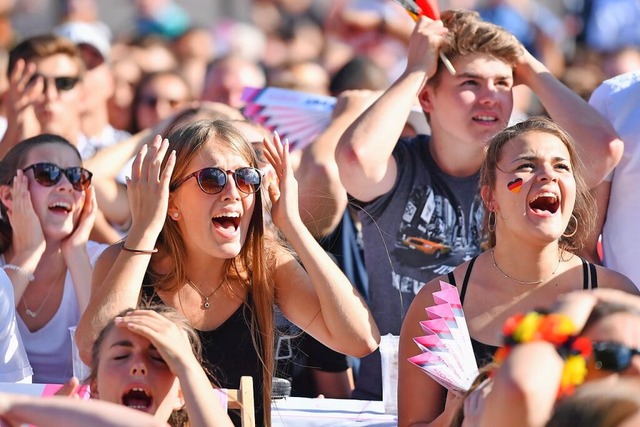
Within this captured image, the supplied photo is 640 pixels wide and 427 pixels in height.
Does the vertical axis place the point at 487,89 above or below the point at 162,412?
above

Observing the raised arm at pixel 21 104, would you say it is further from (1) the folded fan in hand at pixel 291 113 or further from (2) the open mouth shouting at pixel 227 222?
(2) the open mouth shouting at pixel 227 222

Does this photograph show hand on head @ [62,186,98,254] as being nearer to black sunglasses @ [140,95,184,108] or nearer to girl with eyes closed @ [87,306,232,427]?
girl with eyes closed @ [87,306,232,427]

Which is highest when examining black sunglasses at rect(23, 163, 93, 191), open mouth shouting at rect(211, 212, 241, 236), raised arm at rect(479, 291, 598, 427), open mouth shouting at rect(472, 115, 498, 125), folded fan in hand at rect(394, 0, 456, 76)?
folded fan in hand at rect(394, 0, 456, 76)

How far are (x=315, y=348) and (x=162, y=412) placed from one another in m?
1.73

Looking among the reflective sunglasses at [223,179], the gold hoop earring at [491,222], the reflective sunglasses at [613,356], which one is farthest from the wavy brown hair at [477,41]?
the reflective sunglasses at [613,356]

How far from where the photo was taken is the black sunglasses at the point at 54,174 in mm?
4582

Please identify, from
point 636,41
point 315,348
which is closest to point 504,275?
point 315,348

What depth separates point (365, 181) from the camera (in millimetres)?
4406

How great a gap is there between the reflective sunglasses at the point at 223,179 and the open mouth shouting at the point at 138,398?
83 centimetres

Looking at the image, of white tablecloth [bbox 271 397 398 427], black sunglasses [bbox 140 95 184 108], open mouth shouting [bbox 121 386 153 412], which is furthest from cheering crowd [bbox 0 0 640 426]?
black sunglasses [bbox 140 95 184 108]

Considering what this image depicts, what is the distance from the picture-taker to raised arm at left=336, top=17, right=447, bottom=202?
436 centimetres

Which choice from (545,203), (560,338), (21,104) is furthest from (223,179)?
(21,104)

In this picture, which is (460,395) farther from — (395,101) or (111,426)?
(395,101)

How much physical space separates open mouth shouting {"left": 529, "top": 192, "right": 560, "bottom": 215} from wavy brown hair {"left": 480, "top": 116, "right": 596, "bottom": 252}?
14cm
